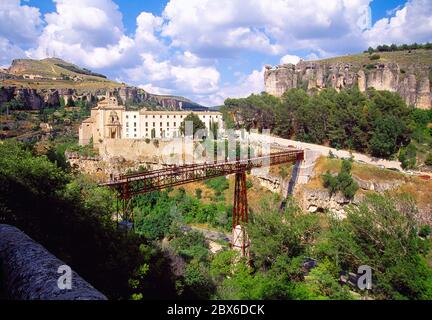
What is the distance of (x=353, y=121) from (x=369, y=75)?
31.5 m

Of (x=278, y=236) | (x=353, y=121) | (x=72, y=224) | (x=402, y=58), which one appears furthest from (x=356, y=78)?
(x=72, y=224)

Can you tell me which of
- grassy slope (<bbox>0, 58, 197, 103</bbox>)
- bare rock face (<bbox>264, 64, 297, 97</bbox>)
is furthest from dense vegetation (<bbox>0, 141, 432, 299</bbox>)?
grassy slope (<bbox>0, 58, 197, 103</bbox>)

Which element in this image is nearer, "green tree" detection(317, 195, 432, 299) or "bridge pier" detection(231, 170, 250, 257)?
"green tree" detection(317, 195, 432, 299)

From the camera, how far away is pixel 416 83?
2256 inches

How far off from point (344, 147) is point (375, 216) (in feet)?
76.3

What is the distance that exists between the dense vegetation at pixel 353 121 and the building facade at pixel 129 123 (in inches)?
476

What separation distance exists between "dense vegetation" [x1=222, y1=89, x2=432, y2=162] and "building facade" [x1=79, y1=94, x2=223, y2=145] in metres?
12.1

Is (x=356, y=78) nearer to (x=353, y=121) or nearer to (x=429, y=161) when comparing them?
(x=353, y=121)

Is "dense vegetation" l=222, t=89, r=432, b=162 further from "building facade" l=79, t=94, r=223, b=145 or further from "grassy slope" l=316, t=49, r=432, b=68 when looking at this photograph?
"grassy slope" l=316, t=49, r=432, b=68

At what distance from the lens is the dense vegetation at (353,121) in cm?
3478

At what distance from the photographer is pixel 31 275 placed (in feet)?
17.5

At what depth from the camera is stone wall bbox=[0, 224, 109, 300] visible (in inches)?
187
